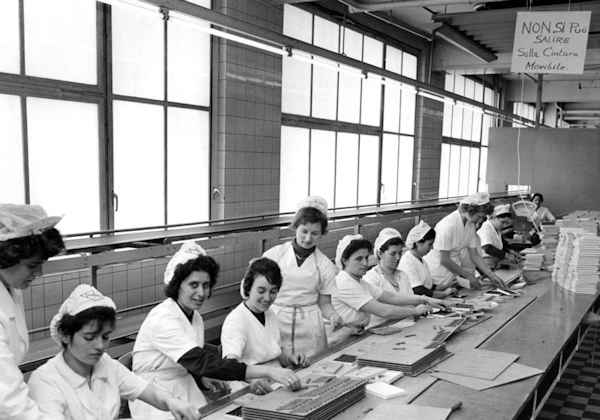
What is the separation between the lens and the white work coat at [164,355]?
2455mm

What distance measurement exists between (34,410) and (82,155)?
393cm

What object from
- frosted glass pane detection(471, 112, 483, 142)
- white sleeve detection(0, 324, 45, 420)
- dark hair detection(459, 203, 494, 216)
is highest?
frosted glass pane detection(471, 112, 483, 142)

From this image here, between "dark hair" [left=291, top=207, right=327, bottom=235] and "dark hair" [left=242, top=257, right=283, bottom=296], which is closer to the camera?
"dark hair" [left=242, top=257, right=283, bottom=296]

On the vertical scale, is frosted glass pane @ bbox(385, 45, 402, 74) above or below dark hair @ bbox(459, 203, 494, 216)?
above

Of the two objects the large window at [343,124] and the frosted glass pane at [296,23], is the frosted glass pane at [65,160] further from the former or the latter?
the frosted glass pane at [296,23]

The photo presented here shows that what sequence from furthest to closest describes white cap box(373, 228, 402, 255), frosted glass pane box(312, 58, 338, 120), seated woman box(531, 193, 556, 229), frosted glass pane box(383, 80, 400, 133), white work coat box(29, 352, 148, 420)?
frosted glass pane box(383, 80, 400, 133) → seated woman box(531, 193, 556, 229) → frosted glass pane box(312, 58, 338, 120) → white cap box(373, 228, 402, 255) → white work coat box(29, 352, 148, 420)

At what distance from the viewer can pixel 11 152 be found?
4.67 metres

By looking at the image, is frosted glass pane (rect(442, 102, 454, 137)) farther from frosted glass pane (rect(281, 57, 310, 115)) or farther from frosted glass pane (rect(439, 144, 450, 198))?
frosted glass pane (rect(281, 57, 310, 115))

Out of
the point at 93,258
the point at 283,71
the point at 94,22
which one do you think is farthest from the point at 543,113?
the point at 93,258

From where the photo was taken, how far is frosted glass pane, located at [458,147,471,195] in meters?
14.4

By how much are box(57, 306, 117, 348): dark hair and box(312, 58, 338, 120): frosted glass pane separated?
22.2 ft

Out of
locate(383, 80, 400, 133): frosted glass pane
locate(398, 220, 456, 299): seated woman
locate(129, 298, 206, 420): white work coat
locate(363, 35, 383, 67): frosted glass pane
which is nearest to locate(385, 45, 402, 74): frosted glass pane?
locate(363, 35, 383, 67): frosted glass pane

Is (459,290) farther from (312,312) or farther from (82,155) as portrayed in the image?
(82,155)

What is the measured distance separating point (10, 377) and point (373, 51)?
912 cm
